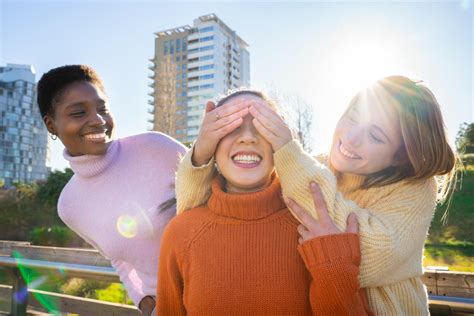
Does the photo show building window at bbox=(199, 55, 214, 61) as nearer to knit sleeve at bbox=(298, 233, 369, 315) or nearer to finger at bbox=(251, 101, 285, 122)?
finger at bbox=(251, 101, 285, 122)

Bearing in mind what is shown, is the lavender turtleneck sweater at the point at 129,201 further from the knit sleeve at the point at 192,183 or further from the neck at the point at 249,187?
the neck at the point at 249,187

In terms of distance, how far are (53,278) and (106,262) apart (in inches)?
141

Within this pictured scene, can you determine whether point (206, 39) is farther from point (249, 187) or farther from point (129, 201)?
point (249, 187)

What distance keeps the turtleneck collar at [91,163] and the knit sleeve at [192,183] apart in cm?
55

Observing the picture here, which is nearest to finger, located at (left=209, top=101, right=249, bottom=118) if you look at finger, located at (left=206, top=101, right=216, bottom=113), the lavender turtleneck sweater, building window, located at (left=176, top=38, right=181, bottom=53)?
finger, located at (left=206, top=101, right=216, bottom=113)

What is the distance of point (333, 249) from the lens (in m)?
1.17

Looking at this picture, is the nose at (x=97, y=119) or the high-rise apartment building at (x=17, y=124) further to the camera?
the high-rise apartment building at (x=17, y=124)

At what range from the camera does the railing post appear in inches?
137

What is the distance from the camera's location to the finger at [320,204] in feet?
4.03

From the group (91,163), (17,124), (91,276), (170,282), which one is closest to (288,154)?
(170,282)

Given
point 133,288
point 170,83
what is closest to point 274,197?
point 133,288

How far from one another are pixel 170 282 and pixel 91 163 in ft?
2.54

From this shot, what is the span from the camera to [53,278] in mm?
6113

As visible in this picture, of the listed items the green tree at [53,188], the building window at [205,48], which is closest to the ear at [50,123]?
the green tree at [53,188]
